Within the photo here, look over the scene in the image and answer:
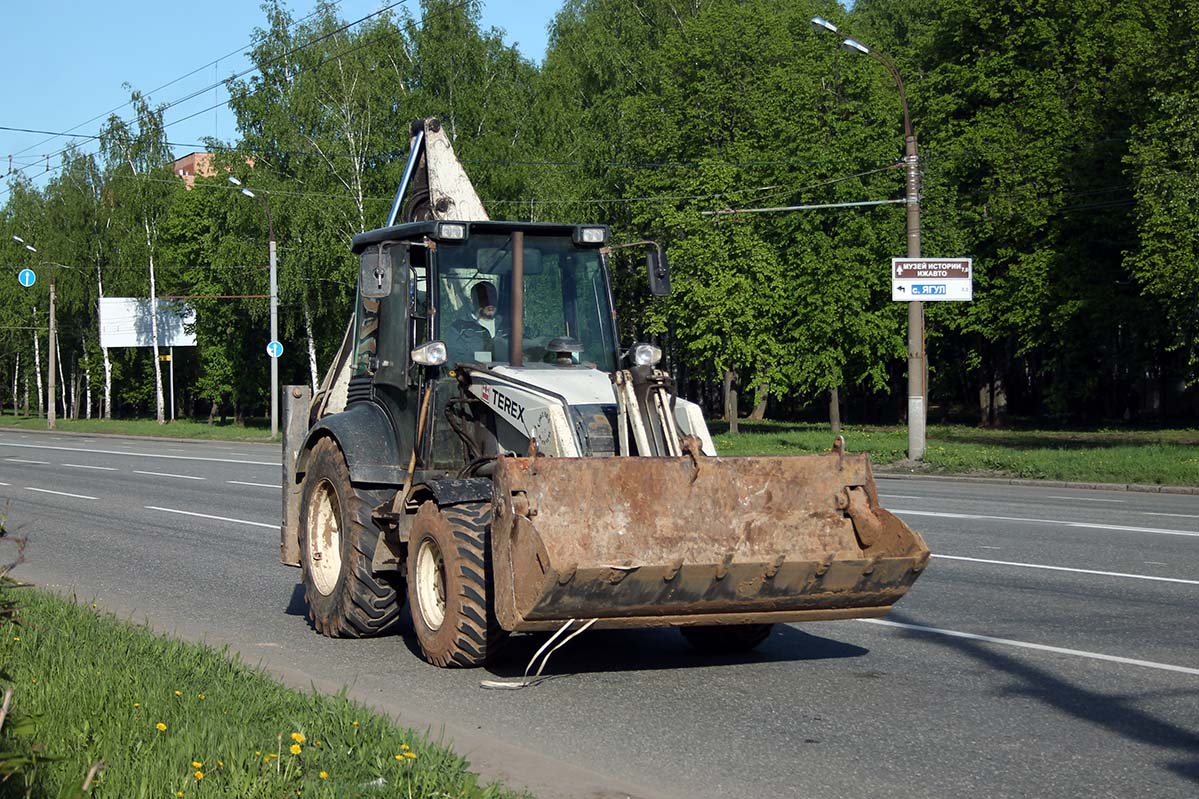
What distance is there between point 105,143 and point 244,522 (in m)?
64.2

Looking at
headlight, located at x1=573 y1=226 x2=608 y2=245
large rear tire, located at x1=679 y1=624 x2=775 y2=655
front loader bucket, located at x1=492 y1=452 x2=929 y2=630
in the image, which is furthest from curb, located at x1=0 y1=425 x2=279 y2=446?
front loader bucket, located at x1=492 y1=452 x2=929 y2=630

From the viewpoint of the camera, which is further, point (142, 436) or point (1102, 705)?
point (142, 436)

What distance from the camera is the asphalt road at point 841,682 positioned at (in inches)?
245

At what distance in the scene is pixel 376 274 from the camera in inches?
362

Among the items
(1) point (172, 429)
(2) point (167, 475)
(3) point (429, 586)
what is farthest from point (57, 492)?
(1) point (172, 429)

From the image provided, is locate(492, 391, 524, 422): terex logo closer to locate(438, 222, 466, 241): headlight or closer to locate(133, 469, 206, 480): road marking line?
locate(438, 222, 466, 241): headlight

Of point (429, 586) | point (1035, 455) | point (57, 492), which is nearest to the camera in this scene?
point (429, 586)

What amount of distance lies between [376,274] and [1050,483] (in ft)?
64.2

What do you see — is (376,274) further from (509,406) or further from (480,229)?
(509,406)

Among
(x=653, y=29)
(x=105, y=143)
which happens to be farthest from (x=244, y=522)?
(x=105, y=143)

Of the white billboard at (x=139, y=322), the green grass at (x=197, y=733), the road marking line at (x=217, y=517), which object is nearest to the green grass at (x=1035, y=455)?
the road marking line at (x=217, y=517)

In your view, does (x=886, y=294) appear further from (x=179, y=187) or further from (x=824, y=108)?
(x=179, y=187)

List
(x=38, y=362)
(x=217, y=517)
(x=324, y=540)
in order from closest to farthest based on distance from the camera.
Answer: (x=324, y=540)
(x=217, y=517)
(x=38, y=362)

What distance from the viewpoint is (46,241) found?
80875 mm
